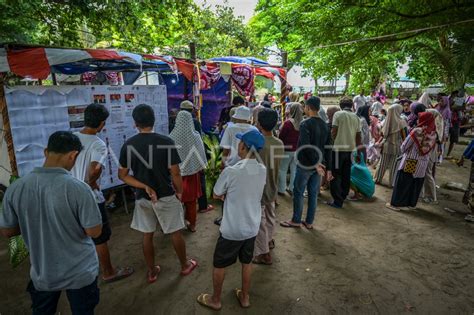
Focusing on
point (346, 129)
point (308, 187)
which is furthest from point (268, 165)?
point (346, 129)

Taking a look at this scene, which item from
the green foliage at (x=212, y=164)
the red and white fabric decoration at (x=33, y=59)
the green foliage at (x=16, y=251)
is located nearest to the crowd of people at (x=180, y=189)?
the green foliage at (x=212, y=164)

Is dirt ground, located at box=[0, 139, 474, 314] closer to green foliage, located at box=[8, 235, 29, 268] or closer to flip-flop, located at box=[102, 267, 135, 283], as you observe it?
flip-flop, located at box=[102, 267, 135, 283]

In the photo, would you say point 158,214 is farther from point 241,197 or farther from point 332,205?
point 332,205

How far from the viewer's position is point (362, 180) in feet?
18.3

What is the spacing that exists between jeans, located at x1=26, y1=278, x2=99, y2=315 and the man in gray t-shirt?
11 mm

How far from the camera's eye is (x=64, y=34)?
21.2ft

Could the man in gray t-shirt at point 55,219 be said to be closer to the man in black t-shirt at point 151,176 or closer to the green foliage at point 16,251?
the man in black t-shirt at point 151,176

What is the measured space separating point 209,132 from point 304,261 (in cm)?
444

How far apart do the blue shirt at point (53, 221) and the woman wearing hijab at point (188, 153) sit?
2121 millimetres

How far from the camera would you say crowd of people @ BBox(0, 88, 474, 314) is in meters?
1.75

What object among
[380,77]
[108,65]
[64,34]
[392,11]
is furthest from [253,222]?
[380,77]

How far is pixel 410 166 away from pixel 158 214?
4.23 metres

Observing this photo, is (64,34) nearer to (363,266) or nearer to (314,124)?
(314,124)

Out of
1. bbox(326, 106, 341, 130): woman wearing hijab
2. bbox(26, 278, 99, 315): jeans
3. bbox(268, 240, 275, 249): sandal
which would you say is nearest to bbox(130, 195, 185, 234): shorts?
bbox(26, 278, 99, 315): jeans
